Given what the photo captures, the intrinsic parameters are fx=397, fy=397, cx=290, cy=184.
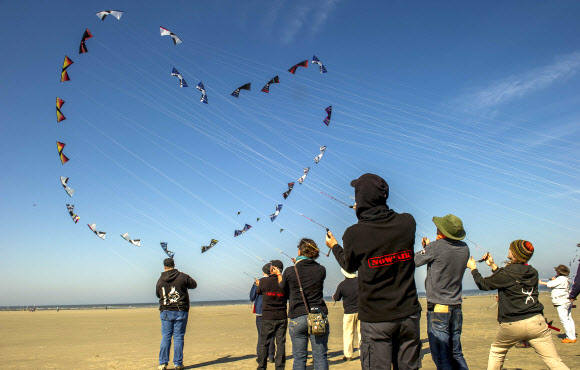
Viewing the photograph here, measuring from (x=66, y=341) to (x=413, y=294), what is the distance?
45.0ft

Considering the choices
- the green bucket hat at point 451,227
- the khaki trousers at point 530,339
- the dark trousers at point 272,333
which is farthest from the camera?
the dark trousers at point 272,333

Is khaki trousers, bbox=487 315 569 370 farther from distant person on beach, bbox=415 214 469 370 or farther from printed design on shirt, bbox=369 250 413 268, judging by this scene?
printed design on shirt, bbox=369 250 413 268

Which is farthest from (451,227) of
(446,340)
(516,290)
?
(446,340)

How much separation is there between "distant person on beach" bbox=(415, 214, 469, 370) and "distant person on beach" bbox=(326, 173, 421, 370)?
78.5 inches

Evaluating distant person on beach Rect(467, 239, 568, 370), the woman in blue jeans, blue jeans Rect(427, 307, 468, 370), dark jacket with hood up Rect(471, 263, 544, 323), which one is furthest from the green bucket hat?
the woman in blue jeans

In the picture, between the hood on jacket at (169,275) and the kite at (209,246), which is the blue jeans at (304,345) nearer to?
the hood on jacket at (169,275)

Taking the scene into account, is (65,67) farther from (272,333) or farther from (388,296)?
(388,296)

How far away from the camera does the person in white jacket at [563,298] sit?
973 cm

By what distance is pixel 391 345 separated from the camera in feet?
10.2

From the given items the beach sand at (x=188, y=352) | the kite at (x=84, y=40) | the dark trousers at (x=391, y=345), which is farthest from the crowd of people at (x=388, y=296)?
the kite at (x=84, y=40)

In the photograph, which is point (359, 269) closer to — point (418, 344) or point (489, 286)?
point (418, 344)

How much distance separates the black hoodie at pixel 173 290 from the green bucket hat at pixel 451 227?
5691 mm

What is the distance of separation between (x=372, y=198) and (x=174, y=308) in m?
6.51

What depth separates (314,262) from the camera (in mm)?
6254
